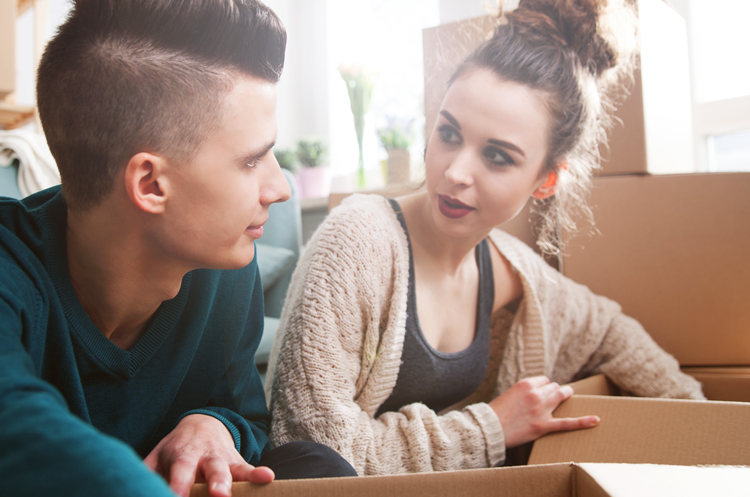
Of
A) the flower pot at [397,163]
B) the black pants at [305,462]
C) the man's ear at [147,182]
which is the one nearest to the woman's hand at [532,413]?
the black pants at [305,462]

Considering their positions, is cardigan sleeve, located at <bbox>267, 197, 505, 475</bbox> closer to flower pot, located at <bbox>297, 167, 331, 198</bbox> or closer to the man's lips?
the man's lips

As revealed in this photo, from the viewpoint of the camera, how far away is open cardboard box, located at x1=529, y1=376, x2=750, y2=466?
1.69 feet

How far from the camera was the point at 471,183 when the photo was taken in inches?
24.7

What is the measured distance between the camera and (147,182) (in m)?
0.34

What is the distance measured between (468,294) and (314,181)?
80cm

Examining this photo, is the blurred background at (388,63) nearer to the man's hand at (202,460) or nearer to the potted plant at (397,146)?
the potted plant at (397,146)

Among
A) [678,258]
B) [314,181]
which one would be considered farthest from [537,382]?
[314,181]

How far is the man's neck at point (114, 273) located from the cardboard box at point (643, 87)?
466 millimetres

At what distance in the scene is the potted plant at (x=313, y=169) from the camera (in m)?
1.47

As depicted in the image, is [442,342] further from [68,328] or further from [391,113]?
[391,113]

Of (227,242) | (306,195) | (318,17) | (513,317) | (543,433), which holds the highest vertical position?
(318,17)

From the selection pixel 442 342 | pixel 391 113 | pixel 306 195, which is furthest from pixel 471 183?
pixel 306 195

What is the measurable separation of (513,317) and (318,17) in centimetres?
50

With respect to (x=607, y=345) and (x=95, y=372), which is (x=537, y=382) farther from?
(x=95, y=372)
